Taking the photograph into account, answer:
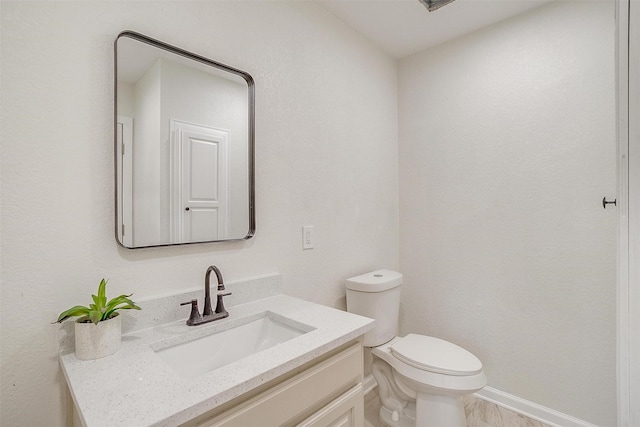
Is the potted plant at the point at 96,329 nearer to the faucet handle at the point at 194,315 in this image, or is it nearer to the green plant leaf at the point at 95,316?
the green plant leaf at the point at 95,316

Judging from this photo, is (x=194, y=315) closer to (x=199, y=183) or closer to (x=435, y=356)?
(x=199, y=183)

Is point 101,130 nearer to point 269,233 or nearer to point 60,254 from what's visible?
point 60,254

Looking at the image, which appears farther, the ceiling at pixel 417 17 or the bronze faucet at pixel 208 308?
the ceiling at pixel 417 17

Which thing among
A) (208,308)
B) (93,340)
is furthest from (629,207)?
(93,340)

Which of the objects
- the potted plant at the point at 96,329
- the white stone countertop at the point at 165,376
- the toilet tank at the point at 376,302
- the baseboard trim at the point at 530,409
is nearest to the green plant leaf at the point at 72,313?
the potted plant at the point at 96,329

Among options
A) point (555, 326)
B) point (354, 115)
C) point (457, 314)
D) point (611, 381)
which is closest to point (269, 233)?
point (354, 115)

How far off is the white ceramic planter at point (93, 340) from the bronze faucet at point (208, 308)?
0.86 feet

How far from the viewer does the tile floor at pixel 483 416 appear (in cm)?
175

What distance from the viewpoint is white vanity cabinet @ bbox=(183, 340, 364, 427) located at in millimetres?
746

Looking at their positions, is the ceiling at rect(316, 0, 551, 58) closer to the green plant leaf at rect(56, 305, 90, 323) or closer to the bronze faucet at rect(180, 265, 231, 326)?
the bronze faucet at rect(180, 265, 231, 326)

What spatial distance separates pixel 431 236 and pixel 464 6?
1414 mm

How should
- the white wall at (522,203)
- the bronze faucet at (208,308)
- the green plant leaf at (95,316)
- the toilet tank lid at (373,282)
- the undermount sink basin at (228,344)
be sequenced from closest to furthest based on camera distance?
the green plant leaf at (95,316), the undermount sink basin at (228,344), the bronze faucet at (208,308), the white wall at (522,203), the toilet tank lid at (373,282)

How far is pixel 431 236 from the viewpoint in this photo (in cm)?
219

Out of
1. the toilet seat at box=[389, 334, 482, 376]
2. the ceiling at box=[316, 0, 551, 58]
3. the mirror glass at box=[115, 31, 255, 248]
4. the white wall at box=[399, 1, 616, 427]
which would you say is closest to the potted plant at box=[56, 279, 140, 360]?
the mirror glass at box=[115, 31, 255, 248]
